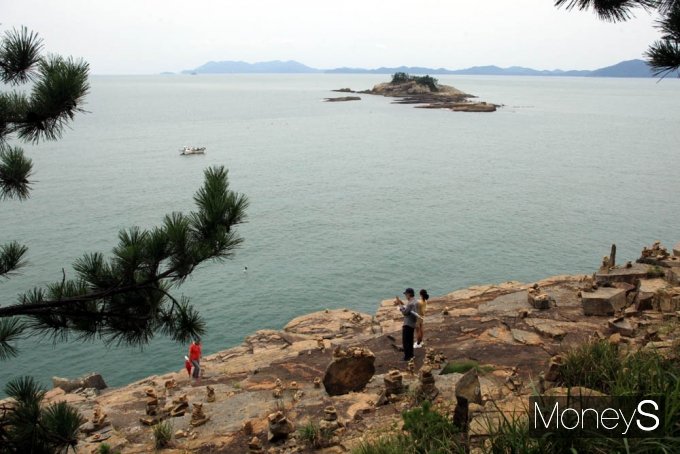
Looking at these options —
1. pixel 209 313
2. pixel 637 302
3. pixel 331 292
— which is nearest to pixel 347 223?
pixel 331 292

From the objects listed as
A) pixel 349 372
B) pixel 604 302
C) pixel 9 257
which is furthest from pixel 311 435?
pixel 604 302

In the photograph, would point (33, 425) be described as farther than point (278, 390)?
No

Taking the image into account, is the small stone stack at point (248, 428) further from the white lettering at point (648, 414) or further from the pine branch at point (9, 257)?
the white lettering at point (648, 414)

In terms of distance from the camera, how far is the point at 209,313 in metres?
28.2

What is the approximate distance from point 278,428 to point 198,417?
2963 mm

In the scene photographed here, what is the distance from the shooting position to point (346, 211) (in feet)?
154

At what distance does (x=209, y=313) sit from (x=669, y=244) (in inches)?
1197

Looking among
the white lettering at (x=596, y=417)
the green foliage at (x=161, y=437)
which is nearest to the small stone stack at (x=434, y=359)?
the green foliage at (x=161, y=437)

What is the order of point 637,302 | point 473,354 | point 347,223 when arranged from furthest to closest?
point 347,223 < point 637,302 < point 473,354

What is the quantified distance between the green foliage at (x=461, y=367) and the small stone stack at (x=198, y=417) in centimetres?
552

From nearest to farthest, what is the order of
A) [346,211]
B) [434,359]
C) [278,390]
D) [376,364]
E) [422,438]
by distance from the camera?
1. [422,438]
2. [278,390]
3. [434,359]
4. [376,364]
5. [346,211]

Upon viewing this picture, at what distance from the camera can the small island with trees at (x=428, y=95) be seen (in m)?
140

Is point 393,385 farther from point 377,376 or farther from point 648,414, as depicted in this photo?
point 648,414

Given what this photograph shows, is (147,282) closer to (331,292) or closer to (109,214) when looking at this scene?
(331,292)
